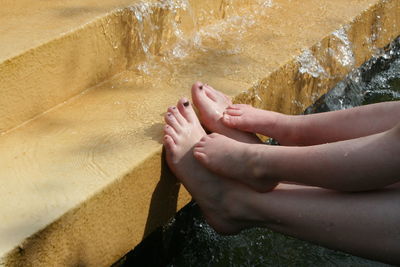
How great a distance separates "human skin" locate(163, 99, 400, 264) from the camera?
1.81 meters

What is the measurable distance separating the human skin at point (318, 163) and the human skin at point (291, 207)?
0.15 ft

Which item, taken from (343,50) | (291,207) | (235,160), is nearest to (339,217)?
(291,207)

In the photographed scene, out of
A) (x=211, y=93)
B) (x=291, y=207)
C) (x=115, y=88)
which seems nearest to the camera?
(x=291, y=207)

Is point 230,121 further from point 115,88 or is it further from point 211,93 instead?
point 115,88

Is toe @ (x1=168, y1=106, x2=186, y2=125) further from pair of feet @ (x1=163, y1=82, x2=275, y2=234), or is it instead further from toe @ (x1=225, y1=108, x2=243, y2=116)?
toe @ (x1=225, y1=108, x2=243, y2=116)

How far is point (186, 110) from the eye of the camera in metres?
2.26

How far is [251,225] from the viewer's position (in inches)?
81.4

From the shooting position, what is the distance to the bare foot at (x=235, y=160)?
6.35 ft

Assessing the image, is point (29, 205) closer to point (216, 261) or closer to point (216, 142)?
point (216, 142)

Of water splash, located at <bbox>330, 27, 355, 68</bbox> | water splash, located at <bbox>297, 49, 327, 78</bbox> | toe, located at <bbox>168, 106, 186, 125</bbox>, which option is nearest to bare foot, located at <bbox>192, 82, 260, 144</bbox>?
toe, located at <bbox>168, 106, 186, 125</bbox>

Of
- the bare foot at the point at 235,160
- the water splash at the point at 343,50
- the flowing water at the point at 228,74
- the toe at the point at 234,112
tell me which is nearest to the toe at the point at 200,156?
the bare foot at the point at 235,160

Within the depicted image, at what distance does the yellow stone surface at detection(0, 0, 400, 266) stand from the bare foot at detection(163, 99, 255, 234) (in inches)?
2.5

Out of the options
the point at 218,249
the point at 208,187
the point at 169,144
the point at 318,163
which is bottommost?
the point at 218,249

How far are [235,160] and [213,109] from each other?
0.34m
